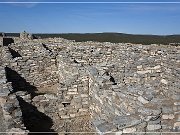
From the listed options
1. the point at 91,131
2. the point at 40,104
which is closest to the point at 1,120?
the point at 40,104

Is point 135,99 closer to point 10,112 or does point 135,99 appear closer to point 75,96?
point 75,96

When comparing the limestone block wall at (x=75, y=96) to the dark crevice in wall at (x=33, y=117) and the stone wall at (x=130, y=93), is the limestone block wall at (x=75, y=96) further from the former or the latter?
Result: the dark crevice in wall at (x=33, y=117)

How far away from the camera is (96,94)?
471 inches

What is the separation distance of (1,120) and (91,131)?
9.56 feet

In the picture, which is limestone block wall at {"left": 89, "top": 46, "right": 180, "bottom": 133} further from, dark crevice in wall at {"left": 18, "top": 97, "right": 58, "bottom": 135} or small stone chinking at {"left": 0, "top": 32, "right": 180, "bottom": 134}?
dark crevice in wall at {"left": 18, "top": 97, "right": 58, "bottom": 135}

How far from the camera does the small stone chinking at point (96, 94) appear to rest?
789cm

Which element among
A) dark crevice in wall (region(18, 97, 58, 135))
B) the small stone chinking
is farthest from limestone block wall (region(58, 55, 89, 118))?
dark crevice in wall (region(18, 97, 58, 135))

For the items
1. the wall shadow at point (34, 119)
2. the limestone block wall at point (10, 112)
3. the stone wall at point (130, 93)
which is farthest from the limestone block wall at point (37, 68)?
the wall shadow at point (34, 119)

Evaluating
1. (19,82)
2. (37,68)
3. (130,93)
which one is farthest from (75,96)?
(37,68)

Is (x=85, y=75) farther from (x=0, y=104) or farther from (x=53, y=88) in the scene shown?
(x=53, y=88)

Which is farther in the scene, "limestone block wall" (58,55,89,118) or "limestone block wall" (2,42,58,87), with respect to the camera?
"limestone block wall" (2,42,58,87)

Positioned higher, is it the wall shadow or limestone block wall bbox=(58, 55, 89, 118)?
limestone block wall bbox=(58, 55, 89, 118)

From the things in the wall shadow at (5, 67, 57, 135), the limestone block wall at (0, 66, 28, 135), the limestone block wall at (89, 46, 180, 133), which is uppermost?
the limestone block wall at (89, 46, 180, 133)

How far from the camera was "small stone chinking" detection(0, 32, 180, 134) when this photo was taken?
7.89 m
